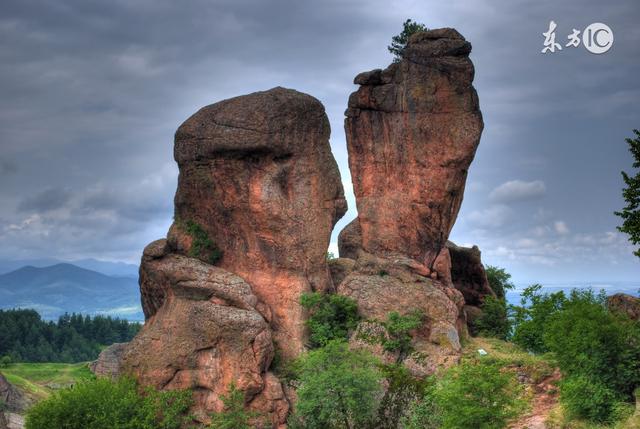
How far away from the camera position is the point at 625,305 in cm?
4572

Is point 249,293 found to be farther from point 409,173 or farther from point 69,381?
point 69,381

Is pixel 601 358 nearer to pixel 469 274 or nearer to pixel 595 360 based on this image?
pixel 595 360

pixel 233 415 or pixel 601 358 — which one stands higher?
pixel 601 358

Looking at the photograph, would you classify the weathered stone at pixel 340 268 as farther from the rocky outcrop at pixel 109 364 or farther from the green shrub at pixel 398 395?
the rocky outcrop at pixel 109 364

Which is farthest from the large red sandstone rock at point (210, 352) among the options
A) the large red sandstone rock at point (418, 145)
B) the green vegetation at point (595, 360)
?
the green vegetation at point (595, 360)

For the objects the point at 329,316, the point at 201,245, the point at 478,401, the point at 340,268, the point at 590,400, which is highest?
the point at 201,245

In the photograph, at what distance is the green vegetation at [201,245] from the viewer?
2094 inches

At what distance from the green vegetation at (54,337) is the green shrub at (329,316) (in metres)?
113

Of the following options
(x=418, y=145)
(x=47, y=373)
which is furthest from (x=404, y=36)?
(x=47, y=373)

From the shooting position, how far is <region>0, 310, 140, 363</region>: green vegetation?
156637 mm

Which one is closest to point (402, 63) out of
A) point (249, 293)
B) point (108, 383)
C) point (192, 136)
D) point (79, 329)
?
point (192, 136)

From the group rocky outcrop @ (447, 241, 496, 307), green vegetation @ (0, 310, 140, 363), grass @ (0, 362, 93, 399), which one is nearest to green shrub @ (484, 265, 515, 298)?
rocky outcrop @ (447, 241, 496, 307)

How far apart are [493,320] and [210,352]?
74.1 feet

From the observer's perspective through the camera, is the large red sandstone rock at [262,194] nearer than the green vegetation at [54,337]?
Yes
